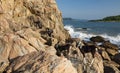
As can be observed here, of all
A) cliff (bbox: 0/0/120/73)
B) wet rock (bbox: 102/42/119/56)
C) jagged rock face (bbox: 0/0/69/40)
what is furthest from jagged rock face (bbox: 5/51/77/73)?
wet rock (bbox: 102/42/119/56)

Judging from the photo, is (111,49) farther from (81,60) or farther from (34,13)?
(81,60)

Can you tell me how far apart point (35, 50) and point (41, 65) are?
507 cm

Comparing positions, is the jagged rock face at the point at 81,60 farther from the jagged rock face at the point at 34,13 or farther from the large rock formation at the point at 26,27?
the jagged rock face at the point at 34,13

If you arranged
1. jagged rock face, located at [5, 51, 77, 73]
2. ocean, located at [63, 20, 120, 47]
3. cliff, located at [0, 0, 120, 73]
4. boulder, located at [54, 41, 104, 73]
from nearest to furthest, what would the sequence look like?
1. jagged rock face, located at [5, 51, 77, 73]
2. cliff, located at [0, 0, 120, 73]
3. boulder, located at [54, 41, 104, 73]
4. ocean, located at [63, 20, 120, 47]

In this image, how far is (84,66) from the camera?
16.2 m

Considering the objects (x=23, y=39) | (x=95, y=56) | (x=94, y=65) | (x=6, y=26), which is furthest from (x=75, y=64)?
(x=6, y=26)

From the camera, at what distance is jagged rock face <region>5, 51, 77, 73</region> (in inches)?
496

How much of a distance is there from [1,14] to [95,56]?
934 centimetres

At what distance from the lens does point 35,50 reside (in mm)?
17750

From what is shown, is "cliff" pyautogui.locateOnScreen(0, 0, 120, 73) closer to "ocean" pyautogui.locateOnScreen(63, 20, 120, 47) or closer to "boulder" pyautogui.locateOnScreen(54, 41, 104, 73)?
"boulder" pyautogui.locateOnScreen(54, 41, 104, 73)

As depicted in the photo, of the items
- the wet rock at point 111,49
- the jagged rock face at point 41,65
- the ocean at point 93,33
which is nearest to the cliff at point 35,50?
the jagged rock face at point 41,65

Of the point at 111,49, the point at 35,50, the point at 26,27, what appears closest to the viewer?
the point at 35,50

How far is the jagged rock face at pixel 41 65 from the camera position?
12.6 m

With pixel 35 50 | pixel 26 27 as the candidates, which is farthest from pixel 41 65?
pixel 26 27
